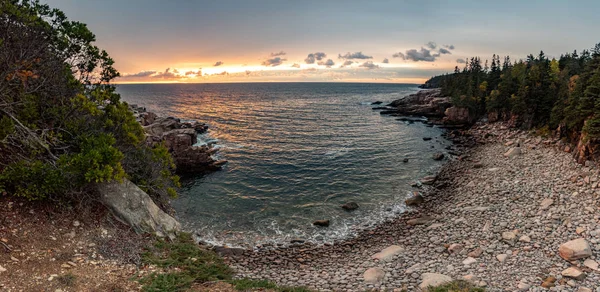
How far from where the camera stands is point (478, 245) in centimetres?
1803

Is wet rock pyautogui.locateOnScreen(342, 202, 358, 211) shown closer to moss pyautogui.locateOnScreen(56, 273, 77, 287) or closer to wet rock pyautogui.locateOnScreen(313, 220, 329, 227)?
wet rock pyautogui.locateOnScreen(313, 220, 329, 227)

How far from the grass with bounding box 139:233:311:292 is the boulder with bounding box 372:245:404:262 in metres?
6.80

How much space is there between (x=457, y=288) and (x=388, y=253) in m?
6.03

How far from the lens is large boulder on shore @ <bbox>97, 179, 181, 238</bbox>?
46.2 ft

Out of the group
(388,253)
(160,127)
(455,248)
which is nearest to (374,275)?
(388,253)

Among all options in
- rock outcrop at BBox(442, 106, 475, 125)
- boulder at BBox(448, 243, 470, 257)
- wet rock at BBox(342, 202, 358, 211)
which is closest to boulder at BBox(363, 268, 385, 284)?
boulder at BBox(448, 243, 470, 257)

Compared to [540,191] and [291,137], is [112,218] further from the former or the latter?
[291,137]

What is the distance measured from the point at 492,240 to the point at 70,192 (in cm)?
2367

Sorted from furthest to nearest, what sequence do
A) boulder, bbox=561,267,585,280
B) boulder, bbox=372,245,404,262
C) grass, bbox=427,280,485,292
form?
boulder, bbox=372,245,404,262, boulder, bbox=561,267,585,280, grass, bbox=427,280,485,292

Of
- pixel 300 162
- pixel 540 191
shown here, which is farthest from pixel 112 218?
pixel 540 191

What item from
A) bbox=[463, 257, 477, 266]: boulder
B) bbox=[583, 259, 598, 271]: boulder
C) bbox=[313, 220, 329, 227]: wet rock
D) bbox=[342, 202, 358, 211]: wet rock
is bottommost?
bbox=[313, 220, 329, 227]: wet rock

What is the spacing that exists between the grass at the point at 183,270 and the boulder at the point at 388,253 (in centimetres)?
680

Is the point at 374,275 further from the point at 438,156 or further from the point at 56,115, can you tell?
the point at 438,156

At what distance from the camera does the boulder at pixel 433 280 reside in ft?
45.8
